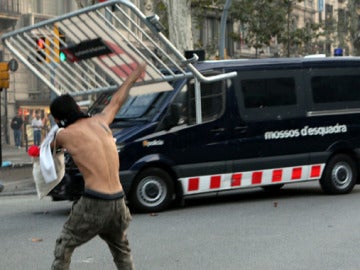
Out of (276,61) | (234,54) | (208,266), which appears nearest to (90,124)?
(208,266)

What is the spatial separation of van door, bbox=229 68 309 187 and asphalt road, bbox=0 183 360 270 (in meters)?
0.62

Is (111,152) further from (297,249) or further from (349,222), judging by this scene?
(349,222)

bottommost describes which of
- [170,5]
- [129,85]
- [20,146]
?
[20,146]

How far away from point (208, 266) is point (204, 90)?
4506 mm

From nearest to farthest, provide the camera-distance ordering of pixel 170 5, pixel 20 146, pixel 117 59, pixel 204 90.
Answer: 1. pixel 117 59
2. pixel 204 90
3. pixel 170 5
4. pixel 20 146

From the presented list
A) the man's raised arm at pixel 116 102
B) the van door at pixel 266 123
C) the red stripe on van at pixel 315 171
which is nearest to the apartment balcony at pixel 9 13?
the van door at pixel 266 123

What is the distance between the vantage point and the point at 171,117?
11.0 meters

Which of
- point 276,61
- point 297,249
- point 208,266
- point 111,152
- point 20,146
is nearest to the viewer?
point 111,152

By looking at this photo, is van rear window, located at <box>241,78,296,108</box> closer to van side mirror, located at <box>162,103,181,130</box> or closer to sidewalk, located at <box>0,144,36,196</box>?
van side mirror, located at <box>162,103,181,130</box>

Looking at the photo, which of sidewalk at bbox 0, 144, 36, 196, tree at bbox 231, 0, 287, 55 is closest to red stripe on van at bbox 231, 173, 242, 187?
sidewalk at bbox 0, 144, 36, 196

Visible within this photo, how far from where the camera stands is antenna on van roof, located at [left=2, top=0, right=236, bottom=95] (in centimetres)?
921

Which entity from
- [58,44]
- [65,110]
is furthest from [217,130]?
[65,110]

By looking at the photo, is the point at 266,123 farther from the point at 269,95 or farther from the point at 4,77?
the point at 4,77

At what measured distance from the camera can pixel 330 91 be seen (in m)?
12.6
